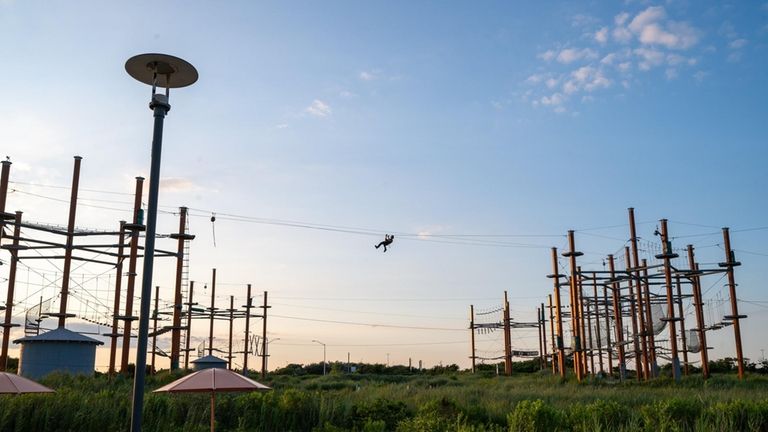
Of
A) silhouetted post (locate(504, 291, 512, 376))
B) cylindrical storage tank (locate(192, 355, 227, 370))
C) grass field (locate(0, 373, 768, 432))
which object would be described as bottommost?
grass field (locate(0, 373, 768, 432))

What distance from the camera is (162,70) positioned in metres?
9.33

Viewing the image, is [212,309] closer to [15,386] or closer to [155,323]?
[155,323]

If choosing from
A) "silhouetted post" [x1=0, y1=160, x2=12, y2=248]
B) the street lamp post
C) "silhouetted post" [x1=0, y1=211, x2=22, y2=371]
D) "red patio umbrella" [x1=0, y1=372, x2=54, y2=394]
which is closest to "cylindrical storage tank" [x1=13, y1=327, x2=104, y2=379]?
"silhouetted post" [x1=0, y1=211, x2=22, y2=371]

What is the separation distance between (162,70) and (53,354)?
2565cm

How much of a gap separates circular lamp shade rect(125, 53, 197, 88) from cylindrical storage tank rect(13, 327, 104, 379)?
24459 mm

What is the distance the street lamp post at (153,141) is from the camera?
27.7 ft

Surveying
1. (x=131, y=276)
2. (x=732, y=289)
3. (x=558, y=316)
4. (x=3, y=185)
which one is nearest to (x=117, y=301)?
(x=131, y=276)

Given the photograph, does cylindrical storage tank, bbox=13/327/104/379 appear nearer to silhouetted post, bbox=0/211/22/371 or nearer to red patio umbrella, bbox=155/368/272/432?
silhouetted post, bbox=0/211/22/371

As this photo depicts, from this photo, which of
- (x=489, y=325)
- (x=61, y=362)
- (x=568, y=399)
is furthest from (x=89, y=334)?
(x=489, y=325)

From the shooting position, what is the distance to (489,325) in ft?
183

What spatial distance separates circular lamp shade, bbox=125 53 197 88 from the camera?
359 inches

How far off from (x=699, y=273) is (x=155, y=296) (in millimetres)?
35309

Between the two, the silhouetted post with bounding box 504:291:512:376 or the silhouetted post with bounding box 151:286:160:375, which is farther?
the silhouetted post with bounding box 504:291:512:376

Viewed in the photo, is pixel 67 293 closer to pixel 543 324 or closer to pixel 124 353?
pixel 124 353
